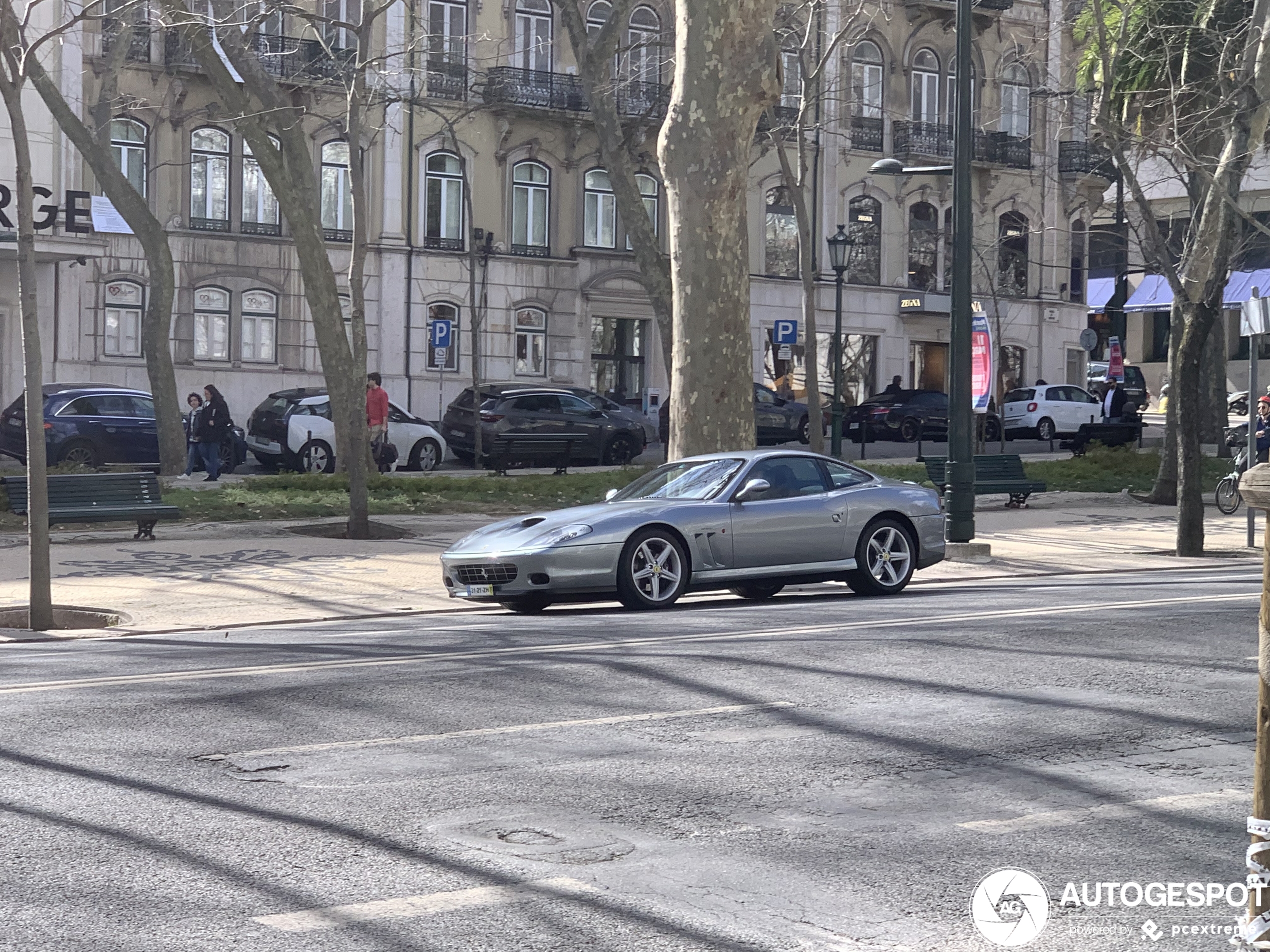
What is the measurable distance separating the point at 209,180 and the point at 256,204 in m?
1.27

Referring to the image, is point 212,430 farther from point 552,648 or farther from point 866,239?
point 866,239

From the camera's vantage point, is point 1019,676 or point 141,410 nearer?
point 1019,676

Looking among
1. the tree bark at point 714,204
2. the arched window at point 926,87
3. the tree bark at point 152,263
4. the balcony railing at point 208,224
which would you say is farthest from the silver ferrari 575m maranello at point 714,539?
the arched window at point 926,87

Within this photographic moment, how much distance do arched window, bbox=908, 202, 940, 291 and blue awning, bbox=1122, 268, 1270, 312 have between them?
7473 millimetres

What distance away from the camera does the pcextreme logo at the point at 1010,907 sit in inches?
194

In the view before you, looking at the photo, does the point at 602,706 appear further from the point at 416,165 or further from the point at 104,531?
the point at 416,165

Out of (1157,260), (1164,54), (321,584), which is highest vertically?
(1164,54)

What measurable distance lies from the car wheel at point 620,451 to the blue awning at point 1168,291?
2440cm

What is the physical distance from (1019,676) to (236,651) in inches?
191

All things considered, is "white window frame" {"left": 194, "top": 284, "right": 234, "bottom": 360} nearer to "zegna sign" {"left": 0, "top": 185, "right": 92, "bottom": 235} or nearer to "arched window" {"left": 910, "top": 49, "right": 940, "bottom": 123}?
"zegna sign" {"left": 0, "top": 185, "right": 92, "bottom": 235}

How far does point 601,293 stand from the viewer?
154 feet

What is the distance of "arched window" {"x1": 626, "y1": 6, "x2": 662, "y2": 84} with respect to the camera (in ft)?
151

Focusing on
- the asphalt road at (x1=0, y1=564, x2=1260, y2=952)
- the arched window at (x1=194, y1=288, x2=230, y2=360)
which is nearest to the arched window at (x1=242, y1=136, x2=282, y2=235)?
the arched window at (x1=194, y1=288, x2=230, y2=360)

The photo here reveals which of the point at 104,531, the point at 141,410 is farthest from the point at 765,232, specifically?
the point at 104,531
